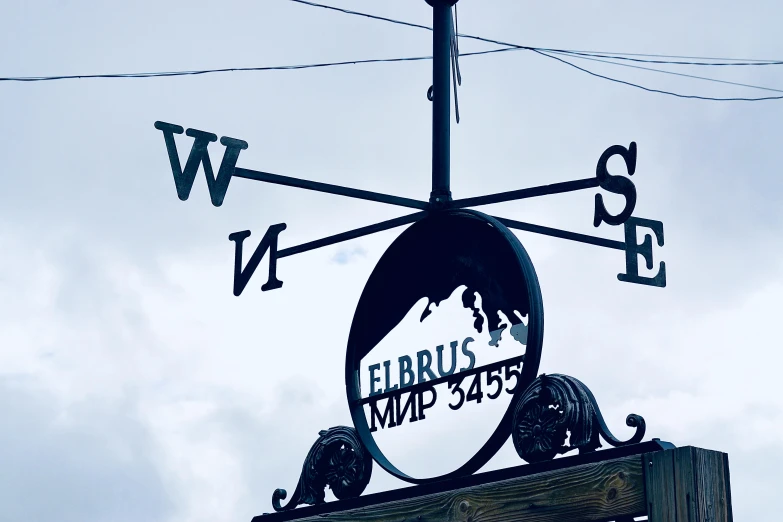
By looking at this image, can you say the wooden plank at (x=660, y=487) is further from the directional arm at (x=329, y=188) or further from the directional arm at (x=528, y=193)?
the directional arm at (x=329, y=188)

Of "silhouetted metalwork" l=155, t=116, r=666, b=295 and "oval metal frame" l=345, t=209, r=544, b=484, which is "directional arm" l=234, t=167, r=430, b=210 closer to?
"silhouetted metalwork" l=155, t=116, r=666, b=295

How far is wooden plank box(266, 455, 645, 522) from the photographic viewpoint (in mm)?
5223

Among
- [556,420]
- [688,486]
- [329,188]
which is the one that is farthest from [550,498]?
[329,188]

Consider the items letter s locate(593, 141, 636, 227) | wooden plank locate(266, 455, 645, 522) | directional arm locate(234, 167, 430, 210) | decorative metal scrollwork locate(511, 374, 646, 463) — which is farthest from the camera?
directional arm locate(234, 167, 430, 210)

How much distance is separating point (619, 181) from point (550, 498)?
127cm

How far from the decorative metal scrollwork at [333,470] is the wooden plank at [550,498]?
469 millimetres

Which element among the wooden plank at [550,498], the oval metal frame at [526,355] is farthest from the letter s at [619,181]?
the wooden plank at [550,498]

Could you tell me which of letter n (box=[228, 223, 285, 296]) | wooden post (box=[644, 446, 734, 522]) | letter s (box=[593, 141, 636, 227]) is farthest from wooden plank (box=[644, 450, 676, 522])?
letter n (box=[228, 223, 285, 296])

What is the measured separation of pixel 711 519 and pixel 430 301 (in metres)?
1.81

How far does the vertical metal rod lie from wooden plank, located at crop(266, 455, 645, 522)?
4.60 ft

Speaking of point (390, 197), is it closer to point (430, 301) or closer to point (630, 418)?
point (430, 301)

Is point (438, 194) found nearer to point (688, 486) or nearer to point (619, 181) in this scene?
point (619, 181)

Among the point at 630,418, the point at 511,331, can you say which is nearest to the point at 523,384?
the point at 511,331

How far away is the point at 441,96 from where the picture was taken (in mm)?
6715
